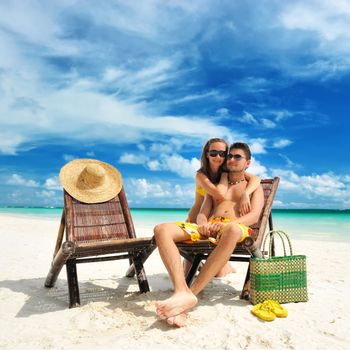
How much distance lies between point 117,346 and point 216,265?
1.02 meters

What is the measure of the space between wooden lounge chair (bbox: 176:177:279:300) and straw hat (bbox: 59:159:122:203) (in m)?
1.23

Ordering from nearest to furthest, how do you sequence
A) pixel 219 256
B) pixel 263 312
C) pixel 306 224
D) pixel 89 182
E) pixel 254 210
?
pixel 263 312, pixel 219 256, pixel 254 210, pixel 89 182, pixel 306 224

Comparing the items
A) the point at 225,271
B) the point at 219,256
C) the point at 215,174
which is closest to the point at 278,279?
the point at 219,256

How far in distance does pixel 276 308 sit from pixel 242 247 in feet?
1.82

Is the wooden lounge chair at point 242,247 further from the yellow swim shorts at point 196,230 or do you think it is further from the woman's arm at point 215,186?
the woman's arm at point 215,186

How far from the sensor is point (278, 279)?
3479mm

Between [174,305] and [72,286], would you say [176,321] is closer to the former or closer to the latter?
[174,305]

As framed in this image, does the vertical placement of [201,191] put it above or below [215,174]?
below

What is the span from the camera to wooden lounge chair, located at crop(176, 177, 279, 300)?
353 centimetres

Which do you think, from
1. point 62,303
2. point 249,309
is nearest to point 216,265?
point 249,309

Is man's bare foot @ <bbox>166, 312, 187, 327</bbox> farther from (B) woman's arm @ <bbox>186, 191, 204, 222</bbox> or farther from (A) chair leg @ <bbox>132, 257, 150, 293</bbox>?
(B) woman's arm @ <bbox>186, 191, 204, 222</bbox>

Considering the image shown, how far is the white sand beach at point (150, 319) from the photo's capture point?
269cm

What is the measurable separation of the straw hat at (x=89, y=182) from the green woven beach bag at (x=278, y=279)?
1.96 meters

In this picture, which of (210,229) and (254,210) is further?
(254,210)
